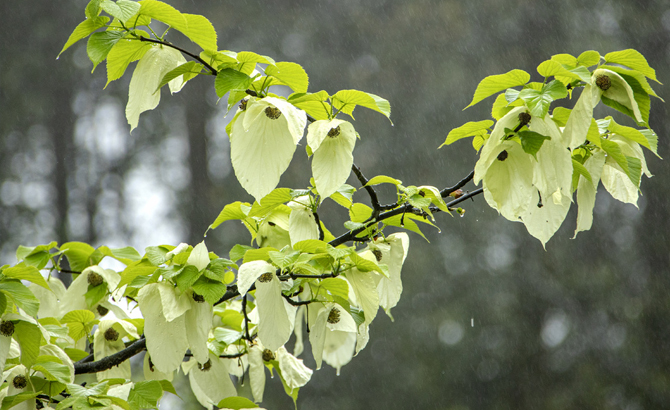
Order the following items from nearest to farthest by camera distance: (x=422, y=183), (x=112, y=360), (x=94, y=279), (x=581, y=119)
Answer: (x=581, y=119) < (x=112, y=360) < (x=94, y=279) < (x=422, y=183)

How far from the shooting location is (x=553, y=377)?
266 cm

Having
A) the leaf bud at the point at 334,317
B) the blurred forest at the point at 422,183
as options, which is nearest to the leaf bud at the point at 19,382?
the leaf bud at the point at 334,317

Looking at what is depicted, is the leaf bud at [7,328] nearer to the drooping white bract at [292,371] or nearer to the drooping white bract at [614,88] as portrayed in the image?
the drooping white bract at [292,371]

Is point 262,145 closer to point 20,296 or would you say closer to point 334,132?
point 334,132

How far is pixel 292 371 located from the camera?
54 cm

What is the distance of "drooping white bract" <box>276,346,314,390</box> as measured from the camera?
529 millimetres

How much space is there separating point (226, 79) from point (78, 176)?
285 centimetres

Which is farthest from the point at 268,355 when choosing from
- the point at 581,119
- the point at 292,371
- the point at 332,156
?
the point at 581,119

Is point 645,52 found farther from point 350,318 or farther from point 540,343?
point 350,318

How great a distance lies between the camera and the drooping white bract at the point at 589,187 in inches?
16.0

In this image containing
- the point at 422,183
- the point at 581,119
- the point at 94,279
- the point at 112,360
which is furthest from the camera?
the point at 422,183

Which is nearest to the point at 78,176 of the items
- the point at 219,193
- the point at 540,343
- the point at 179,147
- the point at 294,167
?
the point at 179,147

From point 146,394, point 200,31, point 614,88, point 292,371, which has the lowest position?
point 292,371

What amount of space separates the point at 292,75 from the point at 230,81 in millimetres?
49
